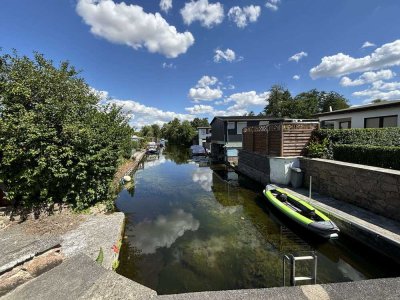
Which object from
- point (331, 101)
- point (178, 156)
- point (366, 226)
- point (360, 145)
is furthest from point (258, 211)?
point (331, 101)

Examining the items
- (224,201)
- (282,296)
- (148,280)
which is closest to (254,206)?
(224,201)

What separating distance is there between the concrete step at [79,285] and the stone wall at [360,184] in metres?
8.45

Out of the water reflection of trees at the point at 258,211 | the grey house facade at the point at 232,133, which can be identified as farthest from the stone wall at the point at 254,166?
the grey house facade at the point at 232,133

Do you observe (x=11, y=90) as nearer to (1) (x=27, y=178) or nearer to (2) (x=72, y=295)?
(1) (x=27, y=178)

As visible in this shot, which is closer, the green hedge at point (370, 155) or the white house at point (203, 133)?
the green hedge at point (370, 155)

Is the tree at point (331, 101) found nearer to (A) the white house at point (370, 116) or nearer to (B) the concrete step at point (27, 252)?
(A) the white house at point (370, 116)

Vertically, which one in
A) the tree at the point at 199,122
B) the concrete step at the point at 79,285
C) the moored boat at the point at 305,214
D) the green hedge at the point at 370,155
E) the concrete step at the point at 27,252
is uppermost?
the tree at the point at 199,122

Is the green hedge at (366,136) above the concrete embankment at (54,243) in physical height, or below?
above

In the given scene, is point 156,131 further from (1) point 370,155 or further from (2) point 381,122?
(1) point 370,155

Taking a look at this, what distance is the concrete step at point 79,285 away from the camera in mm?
3072

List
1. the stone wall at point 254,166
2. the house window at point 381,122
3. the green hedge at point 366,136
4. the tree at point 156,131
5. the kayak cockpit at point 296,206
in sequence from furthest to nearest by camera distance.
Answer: the tree at point 156,131 < the stone wall at point 254,166 < the house window at point 381,122 < the green hedge at point 366,136 < the kayak cockpit at point 296,206

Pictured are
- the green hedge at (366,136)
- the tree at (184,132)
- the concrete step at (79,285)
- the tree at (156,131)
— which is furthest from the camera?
the tree at (156,131)

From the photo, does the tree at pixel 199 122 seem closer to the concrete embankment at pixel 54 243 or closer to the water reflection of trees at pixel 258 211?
the water reflection of trees at pixel 258 211

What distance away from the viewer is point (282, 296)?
339 centimetres
